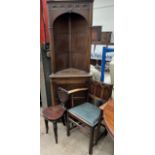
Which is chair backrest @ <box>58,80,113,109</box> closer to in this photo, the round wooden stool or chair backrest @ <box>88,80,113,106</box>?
chair backrest @ <box>88,80,113,106</box>

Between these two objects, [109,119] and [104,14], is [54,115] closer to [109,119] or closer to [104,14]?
[109,119]

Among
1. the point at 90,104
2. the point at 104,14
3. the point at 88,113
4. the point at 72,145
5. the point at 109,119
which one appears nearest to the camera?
the point at 109,119

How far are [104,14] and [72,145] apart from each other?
524 cm

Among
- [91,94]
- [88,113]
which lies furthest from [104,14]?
[88,113]

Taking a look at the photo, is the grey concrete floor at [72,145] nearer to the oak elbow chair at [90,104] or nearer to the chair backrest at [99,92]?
the oak elbow chair at [90,104]

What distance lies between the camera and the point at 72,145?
1.90 metres

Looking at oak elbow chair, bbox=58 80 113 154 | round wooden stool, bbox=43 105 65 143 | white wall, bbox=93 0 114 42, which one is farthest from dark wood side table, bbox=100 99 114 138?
white wall, bbox=93 0 114 42

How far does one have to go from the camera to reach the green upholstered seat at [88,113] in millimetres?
1669

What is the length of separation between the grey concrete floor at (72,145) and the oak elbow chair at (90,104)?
95mm

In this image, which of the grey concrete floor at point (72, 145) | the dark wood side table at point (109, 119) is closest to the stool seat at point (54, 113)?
the grey concrete floor at point (72, 145)

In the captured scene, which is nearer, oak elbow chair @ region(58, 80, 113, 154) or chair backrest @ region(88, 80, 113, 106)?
oak elbow chair @ region(58, 80, 113, 154)

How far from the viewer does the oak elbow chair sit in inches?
66.4
